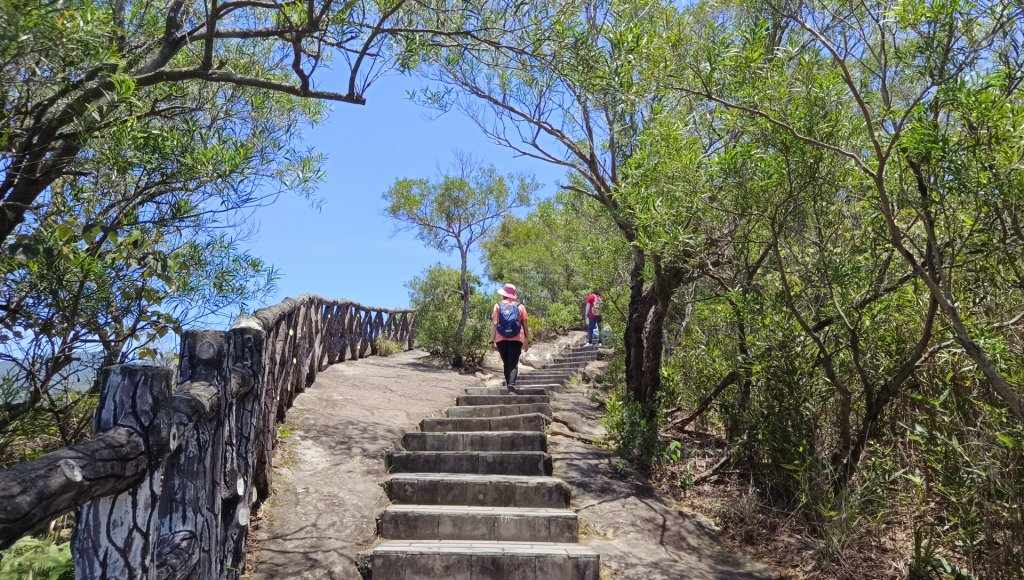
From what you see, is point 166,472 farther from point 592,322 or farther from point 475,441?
point 592,322

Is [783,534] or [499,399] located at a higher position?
[499,399]

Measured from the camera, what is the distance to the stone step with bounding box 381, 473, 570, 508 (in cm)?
518

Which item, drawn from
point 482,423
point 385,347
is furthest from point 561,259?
point 482,423

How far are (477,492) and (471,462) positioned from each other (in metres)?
0.49

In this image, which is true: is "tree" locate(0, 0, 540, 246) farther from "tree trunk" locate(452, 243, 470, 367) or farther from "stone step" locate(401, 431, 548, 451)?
"tree trunk" locate(452, 243, 470, 367)

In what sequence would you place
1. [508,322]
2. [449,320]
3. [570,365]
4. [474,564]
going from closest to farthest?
[474,564] < [508,322] < [570,365] < [449,320]

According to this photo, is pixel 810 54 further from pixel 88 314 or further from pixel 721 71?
pixel 88 314

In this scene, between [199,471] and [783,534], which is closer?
[199,471]

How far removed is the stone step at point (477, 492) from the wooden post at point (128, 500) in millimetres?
3509

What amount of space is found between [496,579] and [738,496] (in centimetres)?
232

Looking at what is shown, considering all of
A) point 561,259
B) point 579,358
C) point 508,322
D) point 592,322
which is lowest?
point 579,358

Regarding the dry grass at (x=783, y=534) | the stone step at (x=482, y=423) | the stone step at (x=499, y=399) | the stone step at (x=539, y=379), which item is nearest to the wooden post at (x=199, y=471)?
the dry grass at (x=783, y=534)

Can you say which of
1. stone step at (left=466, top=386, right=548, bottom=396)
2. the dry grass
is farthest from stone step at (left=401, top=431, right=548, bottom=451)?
stone step at (left=466, top=386, right=548, bottom=396)

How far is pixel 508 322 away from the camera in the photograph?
780cm
